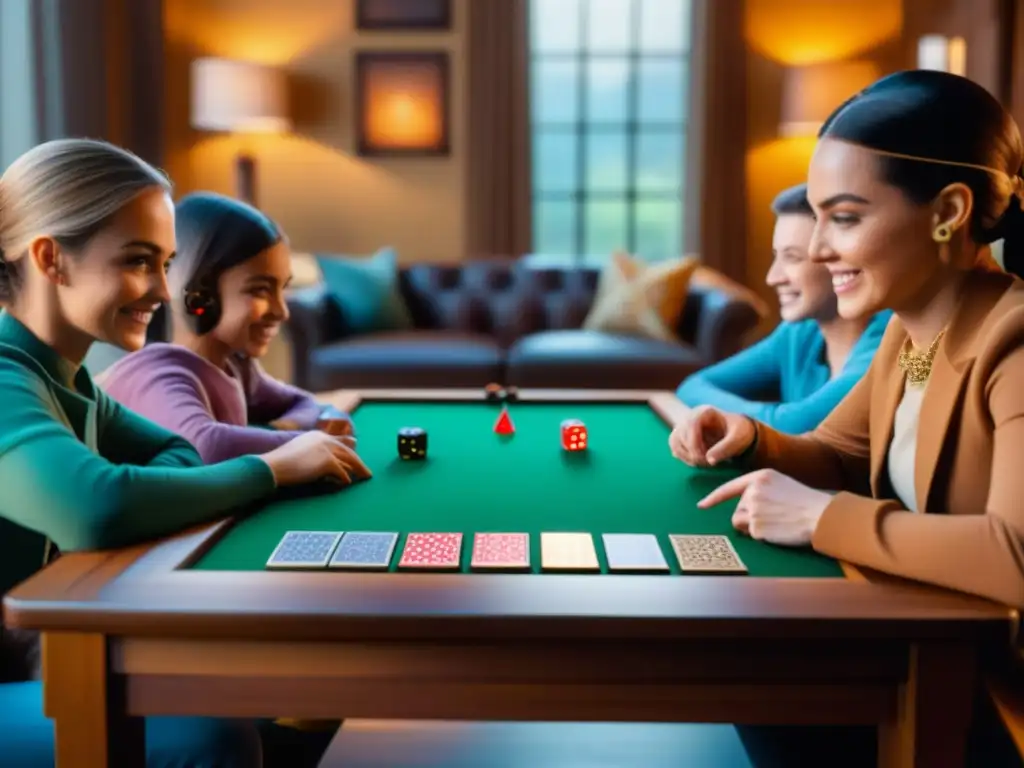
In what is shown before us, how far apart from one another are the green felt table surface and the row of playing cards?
15 millimetres

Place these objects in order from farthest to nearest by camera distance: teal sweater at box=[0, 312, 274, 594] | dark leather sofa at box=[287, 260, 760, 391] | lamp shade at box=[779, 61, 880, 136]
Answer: lamp shade at box=[779, 61, 880, 136]
dark leather sofa at box=[287, 260, 760, 391]
teal sweater at box=[0, 312, 274, 594]

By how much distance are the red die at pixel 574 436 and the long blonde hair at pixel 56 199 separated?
0.96 metres

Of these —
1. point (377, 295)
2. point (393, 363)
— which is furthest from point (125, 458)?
point (377, 295)

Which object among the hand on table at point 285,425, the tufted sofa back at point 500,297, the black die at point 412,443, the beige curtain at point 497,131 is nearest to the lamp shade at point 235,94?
the beige curtain at point 497,131

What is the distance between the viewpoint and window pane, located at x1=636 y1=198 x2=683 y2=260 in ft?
22.9

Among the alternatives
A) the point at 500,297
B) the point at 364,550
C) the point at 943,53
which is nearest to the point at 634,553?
Answer: the point at 364,550

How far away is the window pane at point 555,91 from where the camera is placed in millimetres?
6809

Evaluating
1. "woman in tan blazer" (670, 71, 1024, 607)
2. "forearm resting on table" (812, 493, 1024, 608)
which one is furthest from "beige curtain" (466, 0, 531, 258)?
"forearm resting on table" (812, 493, 1024, 608)

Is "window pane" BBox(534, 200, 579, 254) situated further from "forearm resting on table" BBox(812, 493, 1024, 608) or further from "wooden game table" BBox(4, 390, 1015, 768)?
"wooden game table" BBox(4, 390, 1015, 768)

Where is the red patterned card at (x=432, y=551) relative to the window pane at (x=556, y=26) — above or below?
below

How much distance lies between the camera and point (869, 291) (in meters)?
1.26

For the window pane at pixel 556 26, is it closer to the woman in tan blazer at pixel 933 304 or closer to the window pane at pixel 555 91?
the window pane at pixel 555 91

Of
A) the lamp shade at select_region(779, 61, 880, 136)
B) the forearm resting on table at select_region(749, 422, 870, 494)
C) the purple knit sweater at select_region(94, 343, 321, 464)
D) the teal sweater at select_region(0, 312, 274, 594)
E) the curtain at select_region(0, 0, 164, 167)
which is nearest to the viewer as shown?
the teal sweater at select_region(0, 312, 274, 594)

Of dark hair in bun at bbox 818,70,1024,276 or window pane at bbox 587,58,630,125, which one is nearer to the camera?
dark hair in bun at bbox 818,70,1024,276
